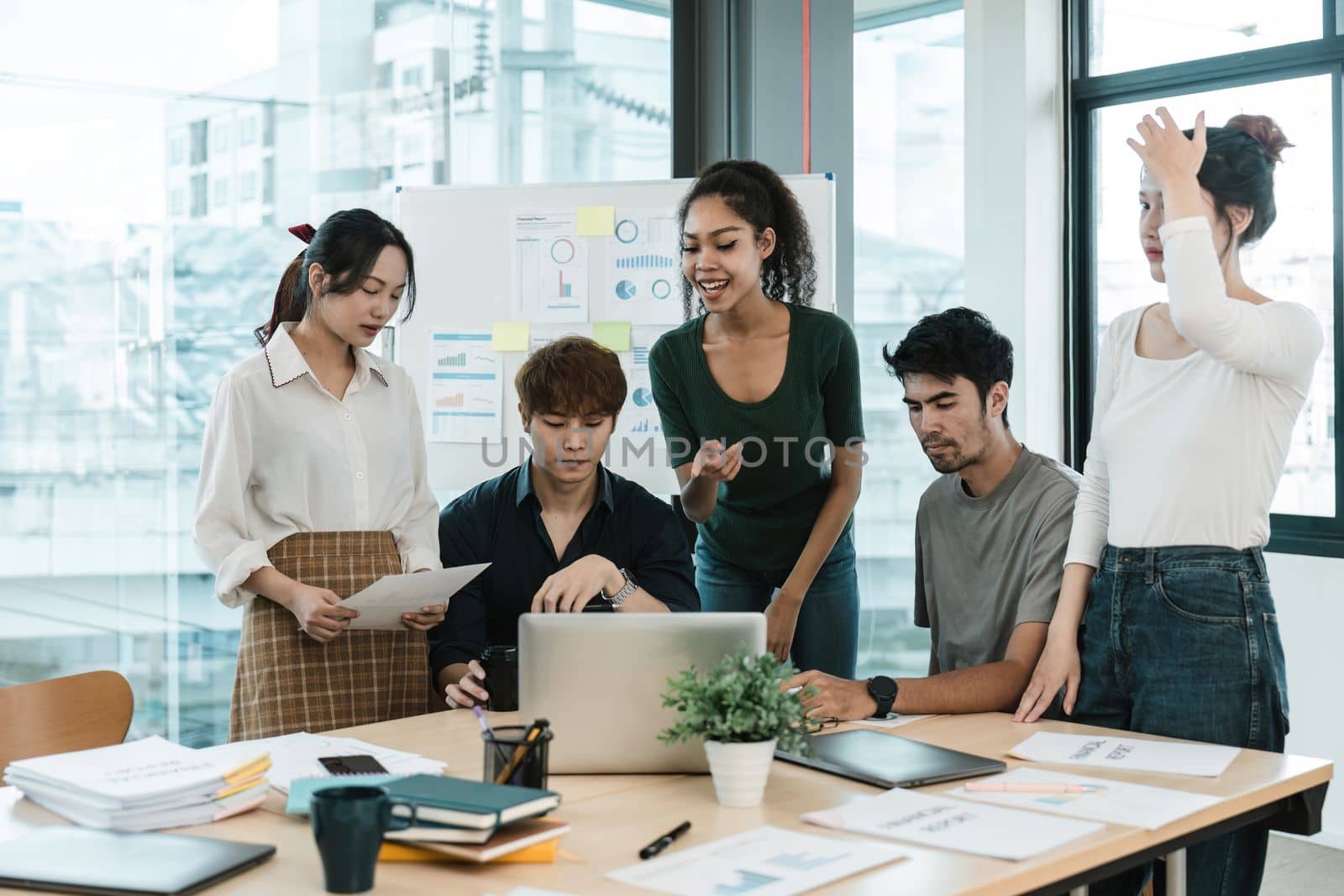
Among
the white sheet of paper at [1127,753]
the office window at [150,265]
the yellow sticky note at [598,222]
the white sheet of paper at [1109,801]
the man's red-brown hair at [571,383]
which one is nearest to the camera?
the white sheet of paper at [1109,801]

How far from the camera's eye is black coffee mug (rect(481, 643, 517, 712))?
1.91 metres

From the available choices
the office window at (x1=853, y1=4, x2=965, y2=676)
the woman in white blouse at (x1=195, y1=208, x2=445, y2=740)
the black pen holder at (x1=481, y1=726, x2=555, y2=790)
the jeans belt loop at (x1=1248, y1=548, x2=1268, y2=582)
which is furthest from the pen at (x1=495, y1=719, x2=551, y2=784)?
the office window at (x1=853, y1=4, x2=965, y2=676)

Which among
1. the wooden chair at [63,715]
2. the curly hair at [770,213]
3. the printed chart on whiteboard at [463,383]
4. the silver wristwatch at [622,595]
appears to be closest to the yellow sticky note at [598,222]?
the printed chart on whiteboard at [463,383]

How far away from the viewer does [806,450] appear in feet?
8.50

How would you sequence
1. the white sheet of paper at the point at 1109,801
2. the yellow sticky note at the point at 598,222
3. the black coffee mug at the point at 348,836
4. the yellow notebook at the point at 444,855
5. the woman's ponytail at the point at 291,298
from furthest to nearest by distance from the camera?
the yellow sticky note at the point at 598,222
the woman's ponytail at the point at 291,298
the white sheet of paper at the point at 1109,801
the yellow notebook at the point at 444,855
the black coffee mug at the point at 348,836

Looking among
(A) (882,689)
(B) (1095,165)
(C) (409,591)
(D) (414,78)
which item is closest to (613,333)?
(D) (414,78)

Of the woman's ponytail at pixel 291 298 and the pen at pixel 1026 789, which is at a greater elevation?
the woman's ponytail at pixel 291 298

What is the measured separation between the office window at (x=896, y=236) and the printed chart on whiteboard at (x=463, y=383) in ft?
4.78

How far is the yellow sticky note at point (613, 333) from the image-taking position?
335cm

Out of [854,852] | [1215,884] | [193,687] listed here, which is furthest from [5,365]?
[1215,884]

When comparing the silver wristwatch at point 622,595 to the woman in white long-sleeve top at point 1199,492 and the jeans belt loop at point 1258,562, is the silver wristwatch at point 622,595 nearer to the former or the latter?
the woman in white long-sleeve top at point 1199,492

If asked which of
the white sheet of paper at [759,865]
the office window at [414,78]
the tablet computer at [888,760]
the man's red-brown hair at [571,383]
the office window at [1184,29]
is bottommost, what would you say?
the white sheet of paper at [759,865]

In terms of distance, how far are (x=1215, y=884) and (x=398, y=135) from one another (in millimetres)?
2822

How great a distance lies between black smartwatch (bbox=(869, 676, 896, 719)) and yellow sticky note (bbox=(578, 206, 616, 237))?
1.80 meters
